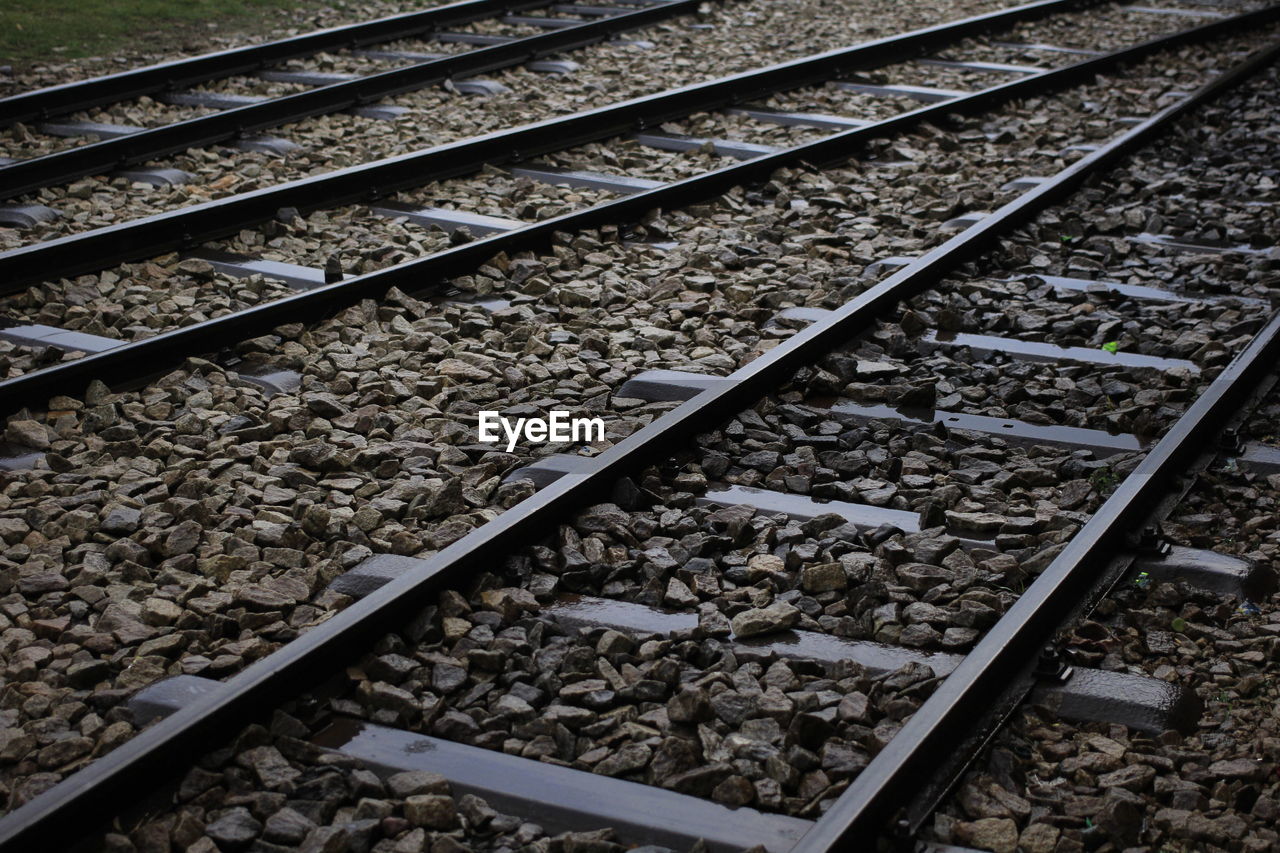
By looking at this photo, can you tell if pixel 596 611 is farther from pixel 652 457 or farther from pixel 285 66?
pixel 285 66

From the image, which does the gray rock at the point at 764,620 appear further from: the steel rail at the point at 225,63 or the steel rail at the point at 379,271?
the steel rail at the point at 225,63

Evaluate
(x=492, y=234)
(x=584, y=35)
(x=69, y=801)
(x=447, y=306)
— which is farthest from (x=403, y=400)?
(x=584, y=35)

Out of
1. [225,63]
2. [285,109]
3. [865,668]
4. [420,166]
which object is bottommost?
[865,668]

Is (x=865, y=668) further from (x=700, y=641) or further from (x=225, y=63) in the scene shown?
(x=225, y=63)

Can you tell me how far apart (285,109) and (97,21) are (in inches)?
173

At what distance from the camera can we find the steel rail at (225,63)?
9.25 m

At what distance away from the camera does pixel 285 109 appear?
364 inches

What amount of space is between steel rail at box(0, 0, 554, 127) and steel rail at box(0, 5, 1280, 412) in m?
2.96

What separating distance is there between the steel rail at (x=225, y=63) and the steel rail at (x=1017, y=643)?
7.50m

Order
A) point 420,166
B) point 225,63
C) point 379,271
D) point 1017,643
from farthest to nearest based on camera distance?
point 225,63, point 420,166, point 379,271, point 1017,643

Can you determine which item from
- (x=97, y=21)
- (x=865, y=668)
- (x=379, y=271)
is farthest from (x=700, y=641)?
(x=97, y=21)

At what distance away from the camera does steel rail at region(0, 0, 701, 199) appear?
25.4 ft

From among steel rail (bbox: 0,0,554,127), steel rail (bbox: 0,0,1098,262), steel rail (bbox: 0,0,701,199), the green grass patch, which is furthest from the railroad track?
the green grass patch

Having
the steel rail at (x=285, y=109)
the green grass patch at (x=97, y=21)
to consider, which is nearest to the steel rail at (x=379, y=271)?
the steel rail at (x=285, y=109)
